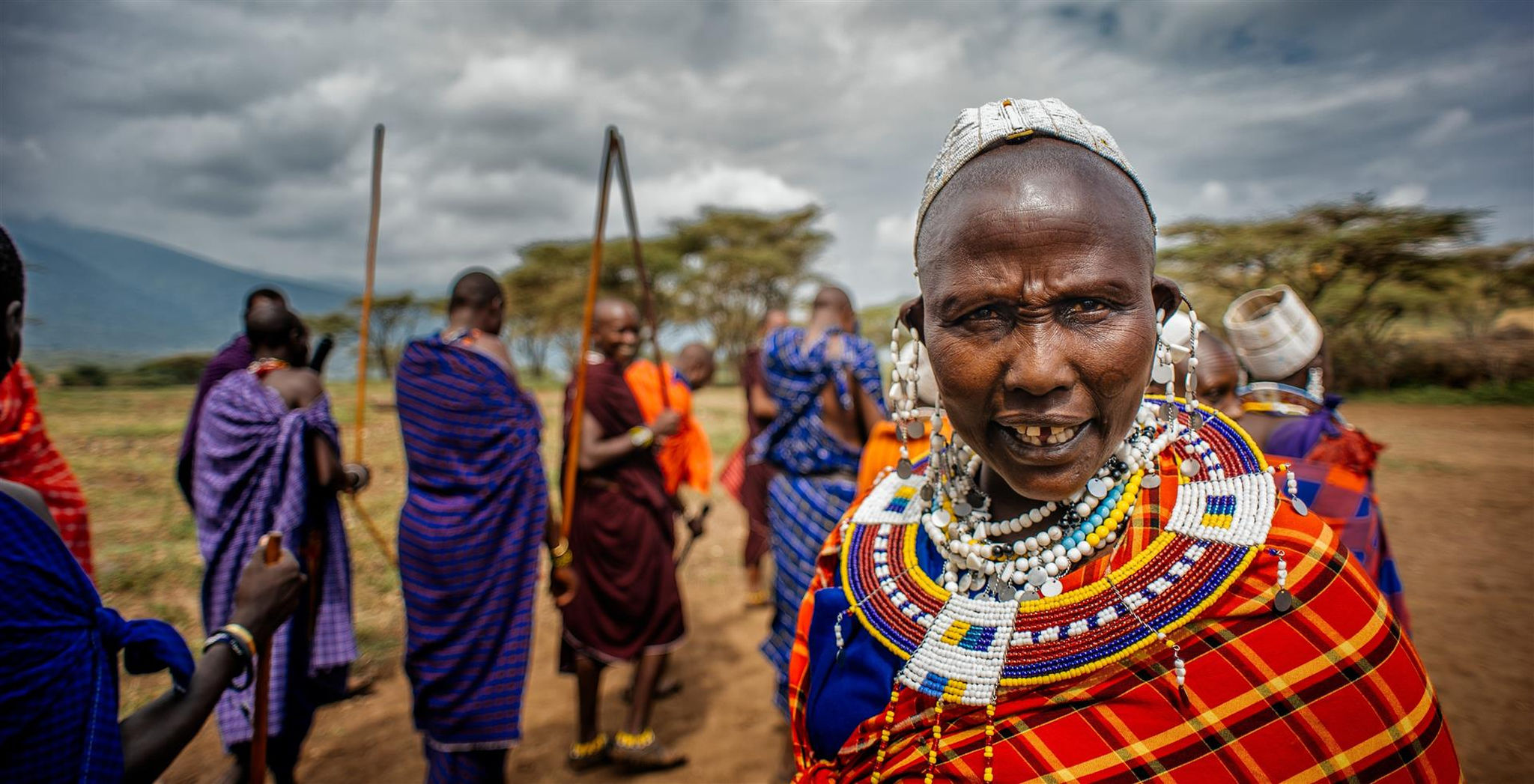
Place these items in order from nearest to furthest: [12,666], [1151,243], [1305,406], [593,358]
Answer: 1. [1151,243]
2. [12,666]
3. [1305,406]
4. [593,358]

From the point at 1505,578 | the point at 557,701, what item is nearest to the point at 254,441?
the point at 557,701

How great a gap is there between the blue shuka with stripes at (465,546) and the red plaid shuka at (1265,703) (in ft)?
9.09

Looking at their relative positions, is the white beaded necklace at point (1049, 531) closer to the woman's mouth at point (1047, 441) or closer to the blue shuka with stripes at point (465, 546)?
the woman's mouth at point (1047, 441)

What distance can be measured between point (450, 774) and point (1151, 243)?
11.2 feet

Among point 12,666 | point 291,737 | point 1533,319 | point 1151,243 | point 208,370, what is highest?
point 1533,319

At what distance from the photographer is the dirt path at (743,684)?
12.1 feet

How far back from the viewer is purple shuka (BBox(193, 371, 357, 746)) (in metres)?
3.21

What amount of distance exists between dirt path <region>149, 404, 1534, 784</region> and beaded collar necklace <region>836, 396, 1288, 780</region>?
289cm

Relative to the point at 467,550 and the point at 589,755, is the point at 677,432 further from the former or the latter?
the point at 589,755

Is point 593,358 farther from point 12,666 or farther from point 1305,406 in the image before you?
point 1305,406

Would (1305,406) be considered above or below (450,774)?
above

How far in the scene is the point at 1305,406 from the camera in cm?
292

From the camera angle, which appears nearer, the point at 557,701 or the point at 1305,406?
the point at 1305,406

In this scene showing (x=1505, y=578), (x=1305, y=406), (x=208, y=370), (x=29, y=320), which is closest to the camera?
(x=29, y=320)
